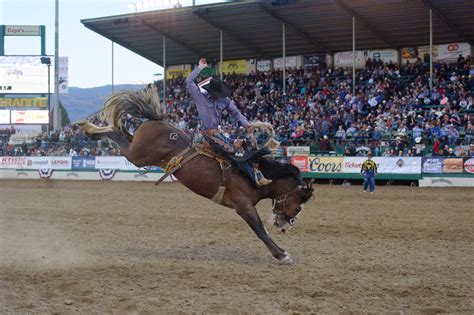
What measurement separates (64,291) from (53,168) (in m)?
28.2

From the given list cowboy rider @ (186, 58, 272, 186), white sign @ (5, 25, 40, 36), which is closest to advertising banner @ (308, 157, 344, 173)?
cowboy rider @ (186, 58, 272, 186)

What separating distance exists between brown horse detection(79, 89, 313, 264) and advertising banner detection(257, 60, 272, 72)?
112 ft

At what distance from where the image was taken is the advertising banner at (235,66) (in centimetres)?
4409

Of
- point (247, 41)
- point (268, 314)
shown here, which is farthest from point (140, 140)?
point (247, 41)

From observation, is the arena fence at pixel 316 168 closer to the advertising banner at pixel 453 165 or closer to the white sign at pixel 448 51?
the advertising banner at pixel 453 165

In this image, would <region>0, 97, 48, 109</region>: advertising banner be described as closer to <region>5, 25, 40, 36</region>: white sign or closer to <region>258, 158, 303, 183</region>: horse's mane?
<region>5, 25, 40, 36</region>: white sign

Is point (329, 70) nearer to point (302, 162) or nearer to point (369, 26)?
point (369, 26)

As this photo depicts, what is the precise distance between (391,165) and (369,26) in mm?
11254

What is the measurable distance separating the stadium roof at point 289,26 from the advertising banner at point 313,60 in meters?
0.53

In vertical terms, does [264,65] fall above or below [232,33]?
below

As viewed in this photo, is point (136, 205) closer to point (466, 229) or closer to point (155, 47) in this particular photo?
point (466, 229)

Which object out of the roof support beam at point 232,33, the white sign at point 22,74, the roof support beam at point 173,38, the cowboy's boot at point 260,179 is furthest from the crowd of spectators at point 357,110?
the cowboy's boot at point 260,179

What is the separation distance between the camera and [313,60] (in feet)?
135

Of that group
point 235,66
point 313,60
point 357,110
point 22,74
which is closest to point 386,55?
point 313,60
